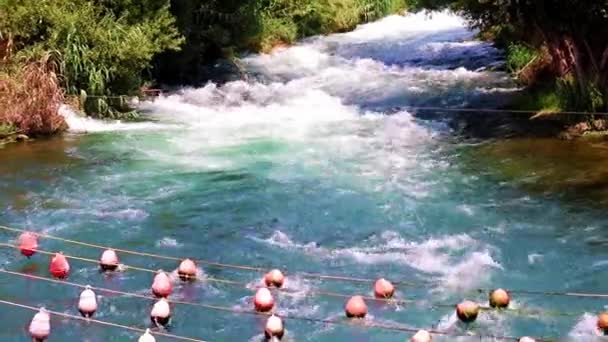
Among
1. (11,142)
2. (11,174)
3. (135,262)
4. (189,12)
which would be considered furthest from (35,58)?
(135,262)

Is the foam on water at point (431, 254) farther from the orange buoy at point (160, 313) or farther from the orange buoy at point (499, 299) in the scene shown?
the orange buoy at point (160, 313)

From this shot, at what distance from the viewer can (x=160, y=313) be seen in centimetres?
938

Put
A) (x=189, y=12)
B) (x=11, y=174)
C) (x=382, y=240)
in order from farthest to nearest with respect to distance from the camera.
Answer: (x=189, y=12)
(x=11, y=174)
(x=382, y=240)

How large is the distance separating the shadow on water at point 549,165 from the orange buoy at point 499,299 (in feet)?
13.6

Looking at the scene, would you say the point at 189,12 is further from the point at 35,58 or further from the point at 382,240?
the point at 382,240

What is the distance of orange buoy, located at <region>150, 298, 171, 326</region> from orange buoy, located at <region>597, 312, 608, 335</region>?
4.10 m

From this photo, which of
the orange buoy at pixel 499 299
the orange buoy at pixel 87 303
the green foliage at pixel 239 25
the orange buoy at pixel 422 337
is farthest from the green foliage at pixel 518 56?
the orange buoy at pixel 87 303

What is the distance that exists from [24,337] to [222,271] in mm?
2577

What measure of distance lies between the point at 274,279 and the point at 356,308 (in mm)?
1202

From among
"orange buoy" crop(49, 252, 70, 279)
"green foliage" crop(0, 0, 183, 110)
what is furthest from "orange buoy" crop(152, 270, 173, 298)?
"green foliage" crop(0, 0, 183, 110)

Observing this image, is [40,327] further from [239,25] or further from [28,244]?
[239,25]

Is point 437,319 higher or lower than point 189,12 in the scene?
lower

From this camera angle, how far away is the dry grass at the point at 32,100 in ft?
57.4

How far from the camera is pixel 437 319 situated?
9656 mm
